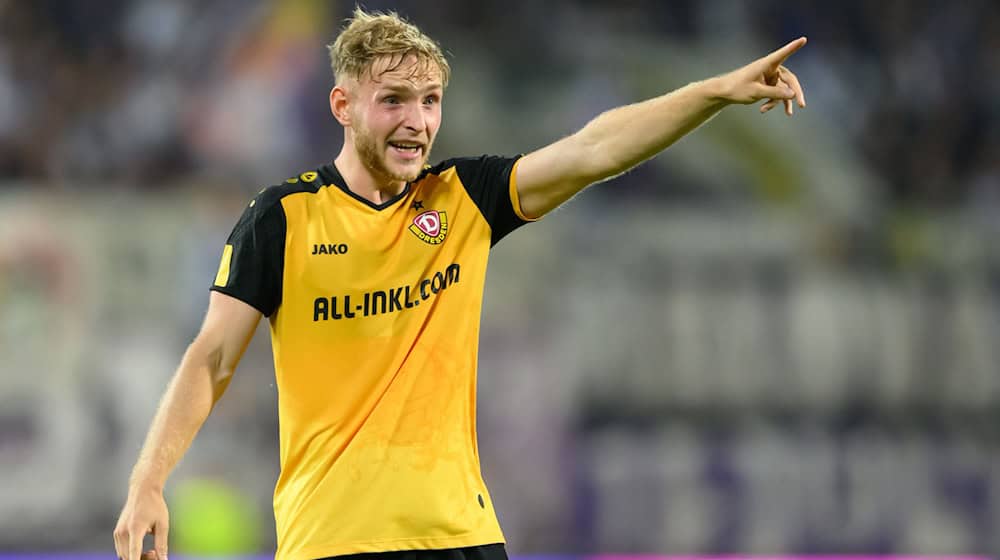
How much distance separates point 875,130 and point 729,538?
133 inches

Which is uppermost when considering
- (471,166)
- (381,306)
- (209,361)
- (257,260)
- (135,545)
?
(471,166)

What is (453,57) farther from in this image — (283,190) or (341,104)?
(283,190)

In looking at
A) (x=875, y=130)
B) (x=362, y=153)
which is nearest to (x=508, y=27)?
(x=875, y=130)

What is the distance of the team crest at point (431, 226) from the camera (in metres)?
3.22

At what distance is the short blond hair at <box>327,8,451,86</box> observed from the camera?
3.16 metres

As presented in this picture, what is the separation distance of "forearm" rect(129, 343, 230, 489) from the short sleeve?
0.56 feet

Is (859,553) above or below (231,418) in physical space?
below

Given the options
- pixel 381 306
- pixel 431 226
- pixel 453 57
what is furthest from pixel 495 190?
pixel 453 57

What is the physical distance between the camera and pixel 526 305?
379 inches

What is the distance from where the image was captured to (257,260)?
10.2ft

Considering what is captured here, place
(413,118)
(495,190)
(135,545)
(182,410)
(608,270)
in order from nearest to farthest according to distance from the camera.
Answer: (135,545)
(182,410)
(413,118)
(495,190)
(608,270)

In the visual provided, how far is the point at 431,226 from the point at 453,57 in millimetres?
6692

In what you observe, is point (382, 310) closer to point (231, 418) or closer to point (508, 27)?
point (231, 418)

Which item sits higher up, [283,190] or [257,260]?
[283,190]
